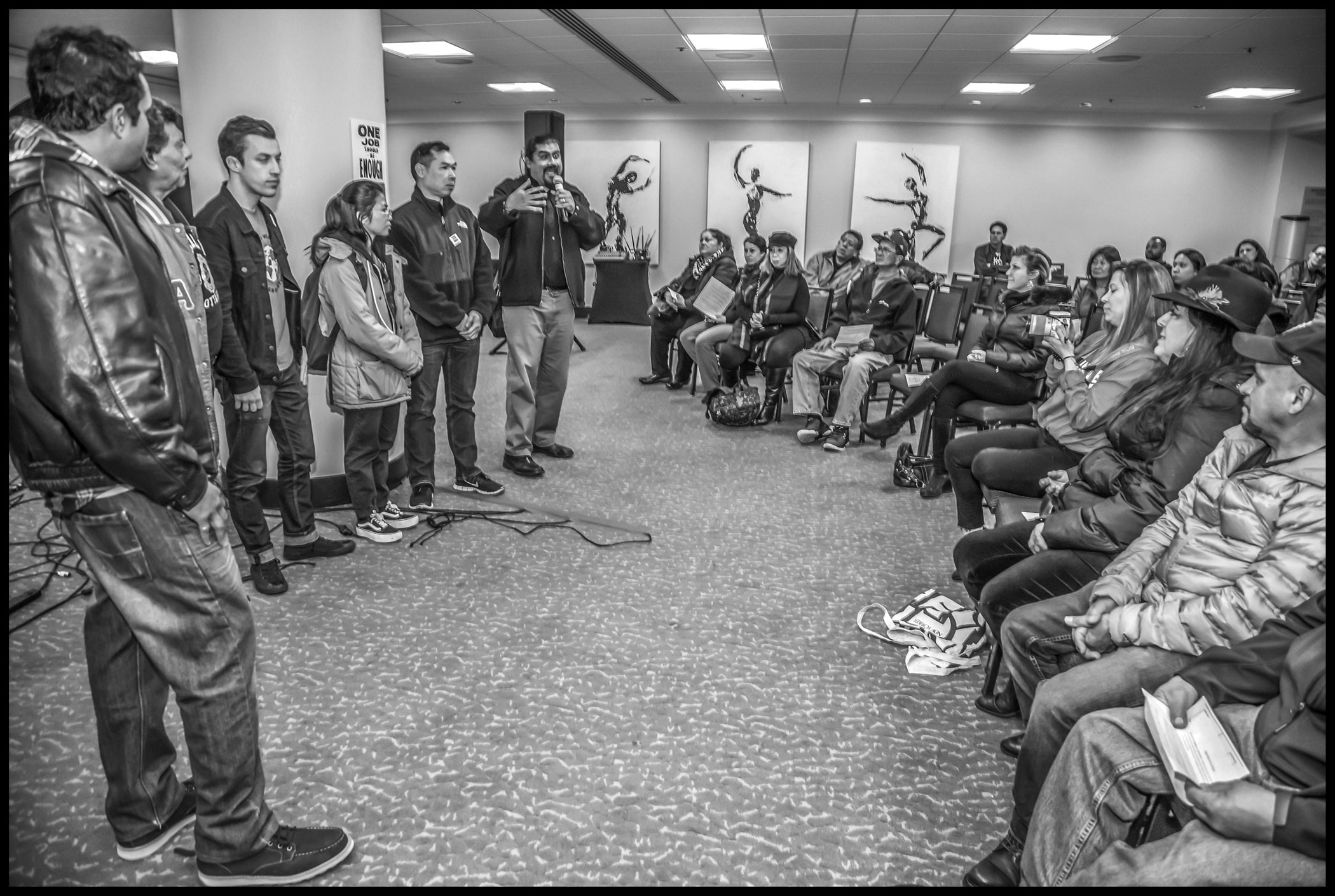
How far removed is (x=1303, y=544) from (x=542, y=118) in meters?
5.37

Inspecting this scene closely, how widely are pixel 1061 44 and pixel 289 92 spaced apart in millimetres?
6532

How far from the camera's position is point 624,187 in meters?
12.6

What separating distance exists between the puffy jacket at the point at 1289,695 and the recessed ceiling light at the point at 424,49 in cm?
802

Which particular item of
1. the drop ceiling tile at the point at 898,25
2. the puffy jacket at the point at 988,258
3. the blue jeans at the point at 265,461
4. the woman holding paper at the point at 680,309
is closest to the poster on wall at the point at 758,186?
the puffy jacket at the point at 988,258

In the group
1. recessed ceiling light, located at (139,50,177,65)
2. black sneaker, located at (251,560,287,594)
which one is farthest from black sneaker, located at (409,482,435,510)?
recessed ceiling light, located at (139,50,177,65)

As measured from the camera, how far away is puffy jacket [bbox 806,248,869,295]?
23.4 feet

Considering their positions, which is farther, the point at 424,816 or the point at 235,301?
the point at 235,301

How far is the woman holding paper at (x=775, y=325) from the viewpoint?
615 centimetres

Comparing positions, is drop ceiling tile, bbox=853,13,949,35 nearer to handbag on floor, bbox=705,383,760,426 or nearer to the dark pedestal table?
handbag on floor, bbox=705,383,760,426

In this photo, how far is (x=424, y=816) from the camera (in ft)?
6.51

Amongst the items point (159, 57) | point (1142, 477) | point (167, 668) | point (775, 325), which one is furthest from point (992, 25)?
point (159, 57)

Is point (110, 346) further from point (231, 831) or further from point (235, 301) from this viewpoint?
point (235, 301)

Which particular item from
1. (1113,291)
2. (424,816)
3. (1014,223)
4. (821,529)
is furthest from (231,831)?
(1014,223)

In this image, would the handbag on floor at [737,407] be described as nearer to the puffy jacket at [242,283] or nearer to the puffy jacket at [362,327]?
the puffy jacket at [362,327]
